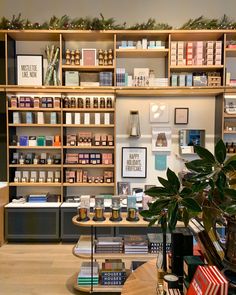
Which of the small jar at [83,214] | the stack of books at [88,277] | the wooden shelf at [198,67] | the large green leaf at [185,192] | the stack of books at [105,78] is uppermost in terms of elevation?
the wooden shelf at [198,67]

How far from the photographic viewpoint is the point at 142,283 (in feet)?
5.83

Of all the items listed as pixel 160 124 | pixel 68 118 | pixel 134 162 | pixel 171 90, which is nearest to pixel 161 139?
pixel 160 124

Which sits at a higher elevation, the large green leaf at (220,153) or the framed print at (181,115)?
the framed print at (181,115)

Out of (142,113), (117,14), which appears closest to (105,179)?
(142,113)

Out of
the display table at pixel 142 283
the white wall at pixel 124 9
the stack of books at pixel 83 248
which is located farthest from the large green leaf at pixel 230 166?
the white wall at pixel 124 9

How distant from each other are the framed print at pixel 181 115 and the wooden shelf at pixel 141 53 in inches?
35.3

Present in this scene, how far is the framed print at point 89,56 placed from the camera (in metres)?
4.59

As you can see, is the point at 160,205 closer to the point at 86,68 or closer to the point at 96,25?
the point at 86,68

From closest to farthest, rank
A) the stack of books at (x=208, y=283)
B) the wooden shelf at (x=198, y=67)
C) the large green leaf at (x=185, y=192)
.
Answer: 1. the stack of books at (x=208, y=283)
2. the large green leaf at (x=185, y=192)
3. the wooden shelf at (x=198, y=67)

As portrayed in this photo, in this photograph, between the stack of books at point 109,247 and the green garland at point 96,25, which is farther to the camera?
the green garland at point 96,25

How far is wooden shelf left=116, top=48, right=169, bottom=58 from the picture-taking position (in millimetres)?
4418

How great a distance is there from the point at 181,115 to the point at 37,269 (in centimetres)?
304

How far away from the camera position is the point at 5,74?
4633 millimetres

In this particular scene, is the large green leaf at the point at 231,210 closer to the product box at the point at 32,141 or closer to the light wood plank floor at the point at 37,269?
the light wood plank floor at the point at 37,269
